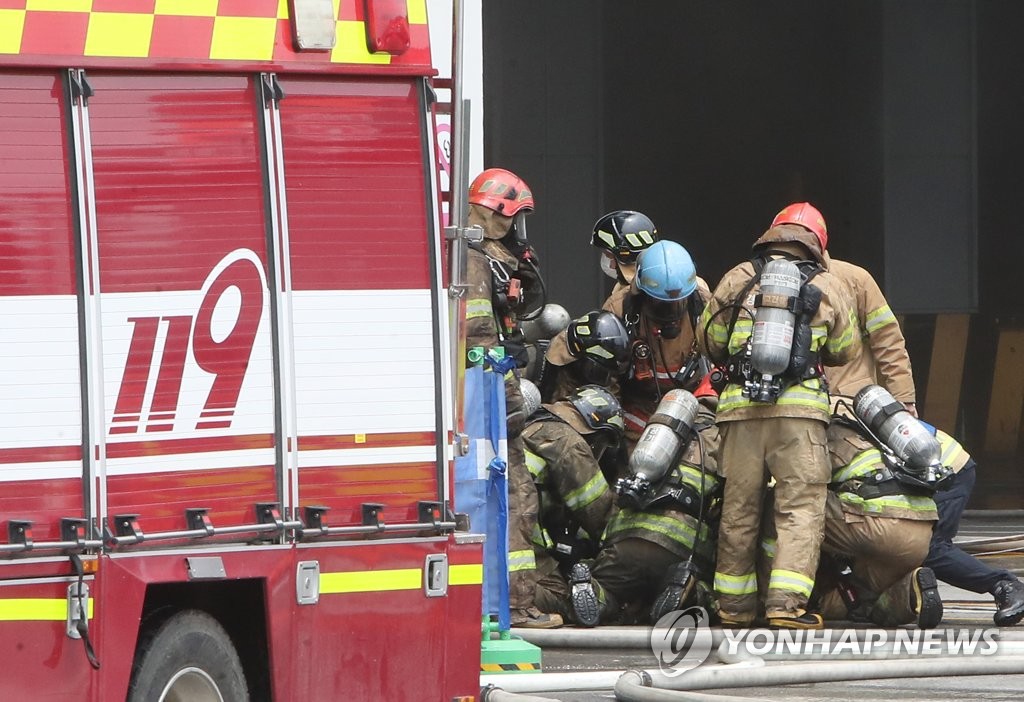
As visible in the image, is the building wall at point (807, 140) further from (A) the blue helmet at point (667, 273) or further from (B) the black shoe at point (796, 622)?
(B) the black shoe at point (796, 622)

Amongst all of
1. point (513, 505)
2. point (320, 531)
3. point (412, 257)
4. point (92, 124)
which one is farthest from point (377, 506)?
point (513, 505)

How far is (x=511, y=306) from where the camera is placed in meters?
9.12

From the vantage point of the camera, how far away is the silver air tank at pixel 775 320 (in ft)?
28.6

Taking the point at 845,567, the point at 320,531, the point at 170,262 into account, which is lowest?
the point at 845,567

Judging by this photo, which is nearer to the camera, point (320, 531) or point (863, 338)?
point (320, 531)

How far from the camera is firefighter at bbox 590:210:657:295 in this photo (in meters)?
10.3

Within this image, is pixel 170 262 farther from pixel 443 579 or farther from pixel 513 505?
pixel 513 505

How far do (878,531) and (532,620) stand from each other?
5.33ft

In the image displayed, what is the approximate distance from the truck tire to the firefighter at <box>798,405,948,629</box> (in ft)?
13.4

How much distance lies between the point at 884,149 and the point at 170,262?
33.3ft

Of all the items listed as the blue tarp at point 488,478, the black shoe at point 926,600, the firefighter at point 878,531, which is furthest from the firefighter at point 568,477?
the blue tarp at point 488,478

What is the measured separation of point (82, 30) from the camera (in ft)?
16.9

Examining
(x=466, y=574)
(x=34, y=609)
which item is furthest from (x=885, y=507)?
(x=34, y=609)

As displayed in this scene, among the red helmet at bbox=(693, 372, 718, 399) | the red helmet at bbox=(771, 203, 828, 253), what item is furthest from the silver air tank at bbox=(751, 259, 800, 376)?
the red helmet at bbox=(693, 372, 718, 399)
